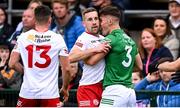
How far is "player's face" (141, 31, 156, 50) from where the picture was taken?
505 inches

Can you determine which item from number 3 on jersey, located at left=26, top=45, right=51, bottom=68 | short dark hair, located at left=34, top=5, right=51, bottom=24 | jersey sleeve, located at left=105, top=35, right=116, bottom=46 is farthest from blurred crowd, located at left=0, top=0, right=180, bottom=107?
short dark hair, located at left=34, top=5, right=51, bottom=24

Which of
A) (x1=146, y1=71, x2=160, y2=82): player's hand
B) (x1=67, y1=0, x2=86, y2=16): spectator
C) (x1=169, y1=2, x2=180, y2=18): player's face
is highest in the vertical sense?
(x1=67, y1=0, x2=86, y2=16): spectator

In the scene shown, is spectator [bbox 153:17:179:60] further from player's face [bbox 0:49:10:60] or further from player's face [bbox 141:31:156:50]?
player's face [bbox 0:49:10:60]

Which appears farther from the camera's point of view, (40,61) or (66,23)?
(66,23)

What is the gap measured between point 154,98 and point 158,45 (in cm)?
184

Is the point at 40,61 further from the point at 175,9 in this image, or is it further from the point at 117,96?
the point at 175,9

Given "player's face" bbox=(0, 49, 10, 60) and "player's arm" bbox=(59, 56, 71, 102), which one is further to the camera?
"player's face" bbox=(0, 49, 10, 60)

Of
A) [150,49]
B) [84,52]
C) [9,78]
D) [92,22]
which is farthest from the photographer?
[150,49]

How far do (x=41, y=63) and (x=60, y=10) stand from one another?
3184mm

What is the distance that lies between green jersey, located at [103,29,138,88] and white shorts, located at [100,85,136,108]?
7 cm

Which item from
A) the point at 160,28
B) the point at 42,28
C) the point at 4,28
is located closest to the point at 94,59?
the point at 42,28

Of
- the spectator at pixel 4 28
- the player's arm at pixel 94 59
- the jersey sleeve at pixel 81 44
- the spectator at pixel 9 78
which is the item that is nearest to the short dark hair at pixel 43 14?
the jersey sleeve at pixel 81 44

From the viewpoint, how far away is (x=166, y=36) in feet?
43.4

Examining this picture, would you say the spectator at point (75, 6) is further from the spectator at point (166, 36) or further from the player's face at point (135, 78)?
the player's face at point (135, 78)
